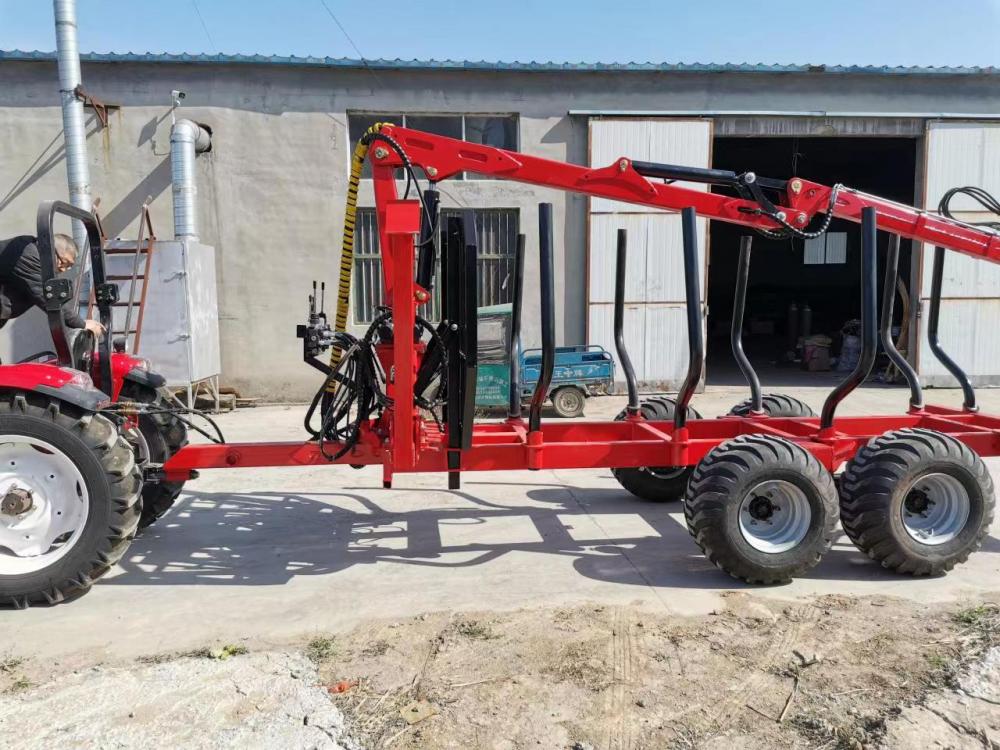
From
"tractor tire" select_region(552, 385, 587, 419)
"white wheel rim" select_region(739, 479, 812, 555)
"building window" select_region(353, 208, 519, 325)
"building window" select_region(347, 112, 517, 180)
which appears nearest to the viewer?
"white wheel rim" select_region(739, 479, 812, 555)

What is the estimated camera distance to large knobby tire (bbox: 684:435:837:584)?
4195 millimetres

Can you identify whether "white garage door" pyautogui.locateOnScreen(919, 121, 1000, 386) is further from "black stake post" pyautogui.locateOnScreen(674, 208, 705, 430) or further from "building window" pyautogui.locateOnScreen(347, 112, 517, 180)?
"black stake post" pyautogui.locateOnScreen(674, 208, 705, 430)

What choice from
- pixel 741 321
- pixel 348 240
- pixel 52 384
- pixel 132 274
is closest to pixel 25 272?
pixel 52 384

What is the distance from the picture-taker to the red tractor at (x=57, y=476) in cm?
391

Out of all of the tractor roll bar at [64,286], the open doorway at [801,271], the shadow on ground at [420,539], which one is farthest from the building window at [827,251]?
the tractor roll bar at [64,286]

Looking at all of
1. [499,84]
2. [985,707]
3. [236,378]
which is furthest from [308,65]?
[985,707]

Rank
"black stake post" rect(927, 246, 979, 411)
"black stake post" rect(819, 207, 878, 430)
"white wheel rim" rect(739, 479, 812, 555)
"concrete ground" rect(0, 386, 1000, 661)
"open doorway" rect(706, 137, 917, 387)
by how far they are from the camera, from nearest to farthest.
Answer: "concrete ground" rect(0, 386, 1000, 661) → "white wheel rim" rect(739, 479, 812, 555) → "black stake post" rect(819, 207, 878, 430) → "black stake post" rect(927, 246, 979, 411) → "open doorway" rect(706, 137, 917, 387)

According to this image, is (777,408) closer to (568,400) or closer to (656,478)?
(656,478)

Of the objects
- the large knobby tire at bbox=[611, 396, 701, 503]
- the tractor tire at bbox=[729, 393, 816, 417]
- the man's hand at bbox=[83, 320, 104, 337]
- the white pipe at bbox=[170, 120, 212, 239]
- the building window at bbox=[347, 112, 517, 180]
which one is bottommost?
the large knobby tire at bbox=[611, 396, 701, 503]

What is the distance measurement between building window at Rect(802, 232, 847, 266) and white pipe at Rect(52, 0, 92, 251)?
2001cm

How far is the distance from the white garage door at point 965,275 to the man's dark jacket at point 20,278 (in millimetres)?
12531

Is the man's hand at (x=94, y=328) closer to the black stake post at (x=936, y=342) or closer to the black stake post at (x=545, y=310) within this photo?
the black stake post at (x=545, y=310)

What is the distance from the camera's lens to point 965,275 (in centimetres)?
1249

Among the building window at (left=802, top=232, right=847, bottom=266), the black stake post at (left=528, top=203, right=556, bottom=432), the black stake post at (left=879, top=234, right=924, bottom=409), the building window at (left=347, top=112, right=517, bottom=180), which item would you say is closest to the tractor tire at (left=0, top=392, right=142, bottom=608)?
the black stake post at (left=528, top=203, right=556, bottom=432)
